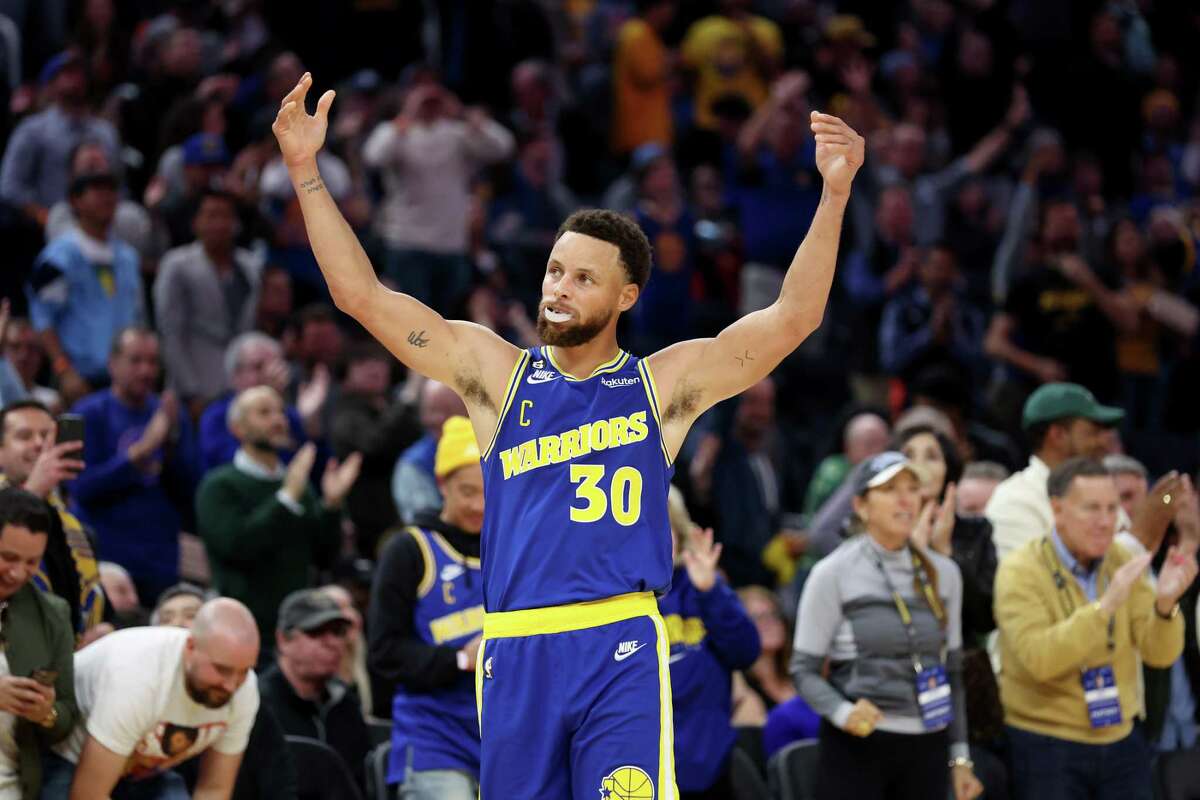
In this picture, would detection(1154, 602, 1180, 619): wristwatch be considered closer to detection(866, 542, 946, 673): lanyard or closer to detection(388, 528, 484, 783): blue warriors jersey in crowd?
detection(866, 542, 946, 673): lanyard

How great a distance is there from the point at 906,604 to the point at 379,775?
2329 mm

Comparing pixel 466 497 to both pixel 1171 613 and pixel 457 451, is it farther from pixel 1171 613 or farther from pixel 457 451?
pixel 1171 613

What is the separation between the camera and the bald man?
6.60 meters

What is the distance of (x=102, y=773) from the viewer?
21.6 feet

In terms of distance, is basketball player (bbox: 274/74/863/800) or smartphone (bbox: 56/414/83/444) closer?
basketball player (bbox: 274/74/863/800)

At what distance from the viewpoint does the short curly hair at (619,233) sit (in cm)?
527

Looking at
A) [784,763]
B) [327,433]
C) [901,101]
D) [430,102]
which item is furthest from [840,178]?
[901,101]

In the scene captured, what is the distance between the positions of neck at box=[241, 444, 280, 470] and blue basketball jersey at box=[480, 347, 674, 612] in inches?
179

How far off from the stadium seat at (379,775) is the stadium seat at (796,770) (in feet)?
A: 5.55

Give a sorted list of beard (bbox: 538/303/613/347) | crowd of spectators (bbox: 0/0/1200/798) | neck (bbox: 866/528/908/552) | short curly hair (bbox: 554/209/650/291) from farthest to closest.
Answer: crowd of spectators (bbox: 0/0/1200/798) → neck (bbox: 866/528/908/552) → short curly hair (bbox: 554/209/650/291) → beard (bbox: 538/303/613/347)

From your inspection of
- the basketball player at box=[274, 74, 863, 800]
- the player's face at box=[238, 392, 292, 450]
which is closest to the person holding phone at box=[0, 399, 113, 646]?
Result: the player's face at box=[238, 392, 292, 450]

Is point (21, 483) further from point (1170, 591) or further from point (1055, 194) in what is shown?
point (1055, 194)

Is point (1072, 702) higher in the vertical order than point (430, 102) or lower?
lower

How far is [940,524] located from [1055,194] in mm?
8092
